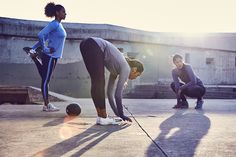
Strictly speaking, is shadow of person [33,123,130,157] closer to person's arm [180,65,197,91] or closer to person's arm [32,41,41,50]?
person's arm [32,41,41,50]

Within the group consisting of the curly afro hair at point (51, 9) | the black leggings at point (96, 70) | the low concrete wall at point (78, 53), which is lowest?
the low concrete wall at point (78, 53)

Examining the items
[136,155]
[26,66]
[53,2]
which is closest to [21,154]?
[136,155]

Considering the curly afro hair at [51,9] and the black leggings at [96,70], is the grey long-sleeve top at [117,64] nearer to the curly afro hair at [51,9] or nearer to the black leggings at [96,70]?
the black leggings at [96,70]

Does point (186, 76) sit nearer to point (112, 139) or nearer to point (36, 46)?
point (36, 46)

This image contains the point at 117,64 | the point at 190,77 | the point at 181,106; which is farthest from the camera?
the point at 181,106

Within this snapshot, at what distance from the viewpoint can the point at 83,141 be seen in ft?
10.1

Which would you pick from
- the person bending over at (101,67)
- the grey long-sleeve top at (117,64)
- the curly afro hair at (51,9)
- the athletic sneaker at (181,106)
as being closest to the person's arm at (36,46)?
the curly afro hair at (51,9)

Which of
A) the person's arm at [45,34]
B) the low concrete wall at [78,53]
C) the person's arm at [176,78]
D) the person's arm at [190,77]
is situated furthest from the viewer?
the low concrete wall at [78,53]

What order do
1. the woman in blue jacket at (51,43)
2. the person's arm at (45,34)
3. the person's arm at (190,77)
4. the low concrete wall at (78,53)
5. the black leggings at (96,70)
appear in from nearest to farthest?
the black leggings at (96,70), the person's arm at (45,34), the woman in blue jacket at (51,43), the person's arm at (190,77), the low concrete wall at (78,53)

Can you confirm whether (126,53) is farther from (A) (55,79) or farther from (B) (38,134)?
(B) (38,134)

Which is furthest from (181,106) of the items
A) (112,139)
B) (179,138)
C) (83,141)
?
(83,141)

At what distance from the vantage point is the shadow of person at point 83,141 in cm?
256

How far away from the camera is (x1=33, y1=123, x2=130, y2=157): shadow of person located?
2559 mm

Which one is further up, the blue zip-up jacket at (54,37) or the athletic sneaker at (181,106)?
the blue zip-up jacket at (54,37)
